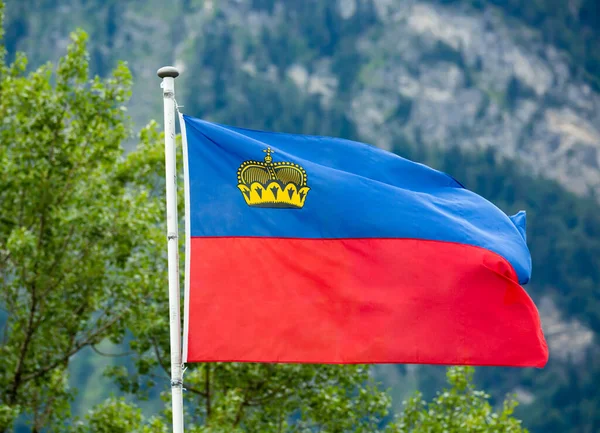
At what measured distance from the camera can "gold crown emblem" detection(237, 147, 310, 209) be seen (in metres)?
8.73

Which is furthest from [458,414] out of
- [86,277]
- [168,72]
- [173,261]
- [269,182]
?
[168,72]

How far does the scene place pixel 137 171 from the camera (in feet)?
76.2

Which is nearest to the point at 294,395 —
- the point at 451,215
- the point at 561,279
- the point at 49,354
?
the point at 49,354

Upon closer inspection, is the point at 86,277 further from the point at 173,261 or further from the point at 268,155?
the point at 173,261

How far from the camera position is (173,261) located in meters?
8.09

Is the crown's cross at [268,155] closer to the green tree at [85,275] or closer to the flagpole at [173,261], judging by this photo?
the flagpole at [173,261]

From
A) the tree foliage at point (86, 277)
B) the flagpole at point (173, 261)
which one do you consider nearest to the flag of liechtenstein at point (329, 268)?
the flagpole at point (173, 261)

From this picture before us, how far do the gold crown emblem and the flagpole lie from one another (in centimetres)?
75

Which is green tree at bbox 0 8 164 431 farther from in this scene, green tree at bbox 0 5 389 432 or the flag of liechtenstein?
the flag of liechtenstein

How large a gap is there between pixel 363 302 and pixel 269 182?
4.64ft

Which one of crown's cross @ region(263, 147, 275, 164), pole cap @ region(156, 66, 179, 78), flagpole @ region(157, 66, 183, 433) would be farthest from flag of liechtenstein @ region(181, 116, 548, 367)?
pole cap @ region(156, 66, 179, 78)

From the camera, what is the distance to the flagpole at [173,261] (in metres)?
7.94

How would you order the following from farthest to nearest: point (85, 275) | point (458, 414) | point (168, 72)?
point (458, 414) → point (85, 275) → point (168, 72)

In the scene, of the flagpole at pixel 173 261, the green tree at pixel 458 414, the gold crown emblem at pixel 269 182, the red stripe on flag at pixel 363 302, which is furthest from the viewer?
the green tree at pixel 458 414
